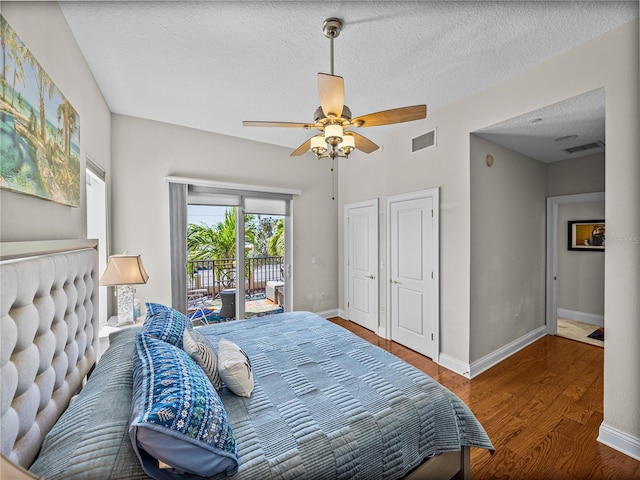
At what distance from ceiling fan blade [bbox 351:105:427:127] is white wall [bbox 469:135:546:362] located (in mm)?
1278

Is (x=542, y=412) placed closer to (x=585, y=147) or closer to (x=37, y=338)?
(x=585, y=147)

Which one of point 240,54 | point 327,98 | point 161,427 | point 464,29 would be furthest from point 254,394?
point 464,29

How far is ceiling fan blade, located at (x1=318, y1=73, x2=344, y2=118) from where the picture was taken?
155cm

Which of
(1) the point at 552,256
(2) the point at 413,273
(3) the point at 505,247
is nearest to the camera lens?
(3) the point at 505,247

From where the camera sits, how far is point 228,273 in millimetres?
4008

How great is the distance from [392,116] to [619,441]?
2.71 metres

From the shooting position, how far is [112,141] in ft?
10.0

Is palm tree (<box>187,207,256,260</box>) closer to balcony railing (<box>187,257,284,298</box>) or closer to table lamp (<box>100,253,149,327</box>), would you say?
balcony railing (<box>187,257,284,298</box>)

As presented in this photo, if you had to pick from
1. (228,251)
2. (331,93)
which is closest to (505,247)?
(331,93)

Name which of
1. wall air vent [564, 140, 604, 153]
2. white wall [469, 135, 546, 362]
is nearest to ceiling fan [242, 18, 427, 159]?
white wall [469, 135, 546, 362]

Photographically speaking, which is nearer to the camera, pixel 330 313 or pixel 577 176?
pixel 577 176

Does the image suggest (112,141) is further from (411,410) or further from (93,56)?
(411,410)

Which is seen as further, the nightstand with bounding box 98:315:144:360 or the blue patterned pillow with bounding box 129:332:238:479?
the nightstand with bounding box 98:315:144:360

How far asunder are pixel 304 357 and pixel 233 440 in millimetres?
826
